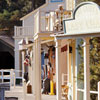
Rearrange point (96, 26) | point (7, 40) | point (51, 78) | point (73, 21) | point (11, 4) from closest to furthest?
1. point (96, 26)
2. point (73, 21)
3. point (51, 78)
4. point (7, 40)
5. point (11, 4)

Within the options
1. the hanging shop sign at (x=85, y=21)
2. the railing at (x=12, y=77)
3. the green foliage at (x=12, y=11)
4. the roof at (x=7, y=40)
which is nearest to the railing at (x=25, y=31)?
the railing at (x=12, y=77)

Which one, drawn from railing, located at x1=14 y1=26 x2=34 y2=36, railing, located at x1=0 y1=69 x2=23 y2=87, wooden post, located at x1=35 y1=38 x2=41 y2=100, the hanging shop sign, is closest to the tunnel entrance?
railing, located at x1=0 y1=69 x2=23 y2=87

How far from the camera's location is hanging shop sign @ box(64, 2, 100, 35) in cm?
1330

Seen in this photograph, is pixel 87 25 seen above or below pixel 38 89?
above

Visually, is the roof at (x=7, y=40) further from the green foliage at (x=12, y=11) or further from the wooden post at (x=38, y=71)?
the wooden post at (x=38, y=71)

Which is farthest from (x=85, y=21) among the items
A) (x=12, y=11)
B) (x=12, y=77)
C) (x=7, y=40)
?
(x=12, y=11)

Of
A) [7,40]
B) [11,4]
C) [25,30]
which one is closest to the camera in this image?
[25,30]

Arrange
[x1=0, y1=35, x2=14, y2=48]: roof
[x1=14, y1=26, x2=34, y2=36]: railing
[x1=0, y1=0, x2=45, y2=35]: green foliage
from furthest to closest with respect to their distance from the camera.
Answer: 1. [x1=0, y1=0, x2=45, y2=35]: green foliage
2. [x1=0, y1=35, x2=14, y2=48]: roof
3. [x1=14, y1=26, x2=34, y2=36]: railing

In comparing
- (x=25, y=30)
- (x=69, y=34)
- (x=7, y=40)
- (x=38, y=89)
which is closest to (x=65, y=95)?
(x=38, y=89)

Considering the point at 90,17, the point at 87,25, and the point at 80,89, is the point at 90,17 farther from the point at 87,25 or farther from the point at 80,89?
the point at 80,89

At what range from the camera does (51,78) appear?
78.8ft

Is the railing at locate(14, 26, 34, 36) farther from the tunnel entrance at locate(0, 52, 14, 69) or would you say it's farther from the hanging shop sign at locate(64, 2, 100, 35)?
the hanging shop sign at locate(64, 2, 100, 35)

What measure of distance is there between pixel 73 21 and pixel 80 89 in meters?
4.20

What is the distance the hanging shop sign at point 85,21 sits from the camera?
13.3 meters
